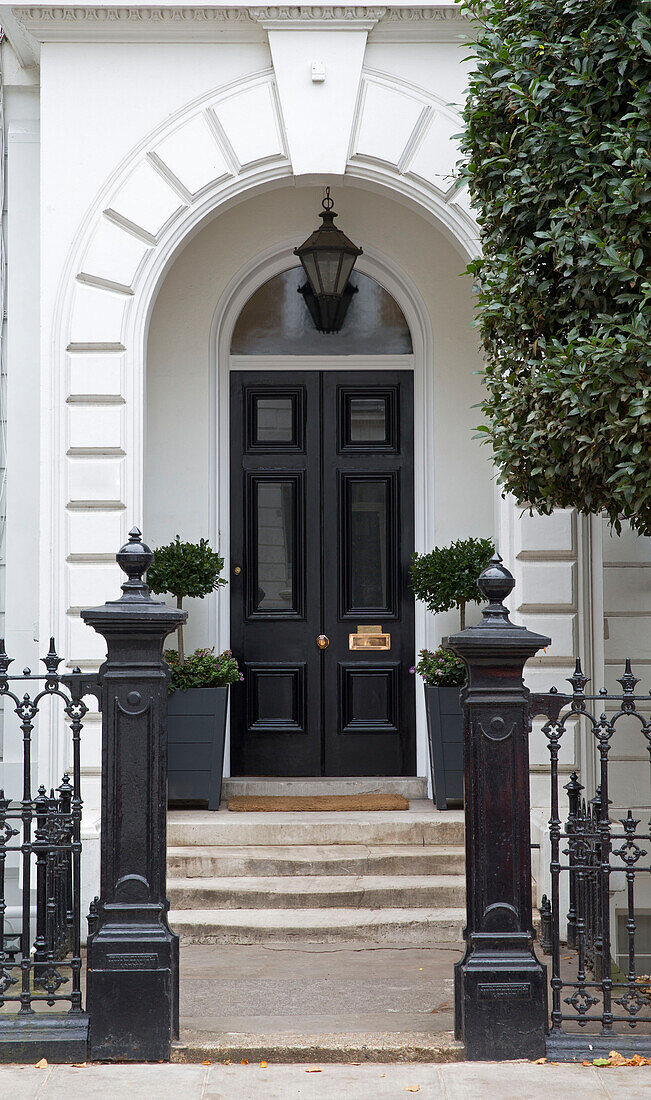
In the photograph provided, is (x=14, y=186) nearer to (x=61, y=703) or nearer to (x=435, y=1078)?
(x=61, y=703)

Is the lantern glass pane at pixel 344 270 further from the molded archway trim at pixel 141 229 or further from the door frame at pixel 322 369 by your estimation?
the molded archway trim at pixel 141 229

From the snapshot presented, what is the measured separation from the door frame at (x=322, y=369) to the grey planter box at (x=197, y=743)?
0.88 meters

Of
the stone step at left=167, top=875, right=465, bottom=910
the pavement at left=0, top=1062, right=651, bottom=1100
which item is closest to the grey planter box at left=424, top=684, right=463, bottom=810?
the stone step at left=167, top=875, right=465, bottom=910

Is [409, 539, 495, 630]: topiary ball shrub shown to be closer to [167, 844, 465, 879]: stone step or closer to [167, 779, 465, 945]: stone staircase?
[167, 779, 465, 945]: stone staircase

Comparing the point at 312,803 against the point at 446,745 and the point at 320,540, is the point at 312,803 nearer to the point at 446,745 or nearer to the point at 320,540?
the point at 446,745

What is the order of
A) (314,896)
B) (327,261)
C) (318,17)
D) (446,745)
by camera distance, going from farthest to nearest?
(327,261) → (446,745) → (318,17) → (314,896)

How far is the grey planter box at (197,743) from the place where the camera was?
23.9ft

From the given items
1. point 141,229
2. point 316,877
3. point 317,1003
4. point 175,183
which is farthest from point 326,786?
point 175,183

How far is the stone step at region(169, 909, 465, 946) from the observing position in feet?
20.2

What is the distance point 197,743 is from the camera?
7332mm

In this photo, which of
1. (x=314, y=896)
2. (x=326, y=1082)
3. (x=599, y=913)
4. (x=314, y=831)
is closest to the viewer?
(x=326, y=1082)

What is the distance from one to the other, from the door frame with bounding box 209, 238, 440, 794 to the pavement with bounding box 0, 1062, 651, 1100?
150 inches

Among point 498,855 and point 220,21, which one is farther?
point 220,21

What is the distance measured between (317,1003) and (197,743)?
8.06 ft
